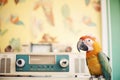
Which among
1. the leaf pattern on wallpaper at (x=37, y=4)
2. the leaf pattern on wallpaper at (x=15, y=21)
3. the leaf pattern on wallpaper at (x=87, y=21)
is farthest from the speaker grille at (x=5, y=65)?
the leaf pattern on wallpaper at (x=87, y=21)

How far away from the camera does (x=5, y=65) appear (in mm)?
1426

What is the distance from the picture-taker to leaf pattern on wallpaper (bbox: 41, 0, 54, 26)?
1.84 metres

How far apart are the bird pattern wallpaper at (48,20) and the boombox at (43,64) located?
386 millimetres

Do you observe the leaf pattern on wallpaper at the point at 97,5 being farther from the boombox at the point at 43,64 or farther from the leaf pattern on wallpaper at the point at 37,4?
the boombox at the point at 43,64

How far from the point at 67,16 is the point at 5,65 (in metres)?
0.71

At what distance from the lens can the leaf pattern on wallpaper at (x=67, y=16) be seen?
6.02ft

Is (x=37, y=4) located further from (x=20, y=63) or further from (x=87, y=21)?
(x=20, y=63)

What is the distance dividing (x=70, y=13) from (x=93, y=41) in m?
0.43

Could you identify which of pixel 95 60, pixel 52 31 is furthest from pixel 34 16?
pixel 95 60

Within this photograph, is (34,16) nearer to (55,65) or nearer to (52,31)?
(52,31)

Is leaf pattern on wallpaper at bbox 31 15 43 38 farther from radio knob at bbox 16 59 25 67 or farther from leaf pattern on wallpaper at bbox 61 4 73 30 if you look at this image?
radio knob at bbox 16 59 25 67

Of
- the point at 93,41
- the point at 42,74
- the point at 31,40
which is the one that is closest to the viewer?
the point at 42,74

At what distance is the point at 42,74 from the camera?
55.2 inches

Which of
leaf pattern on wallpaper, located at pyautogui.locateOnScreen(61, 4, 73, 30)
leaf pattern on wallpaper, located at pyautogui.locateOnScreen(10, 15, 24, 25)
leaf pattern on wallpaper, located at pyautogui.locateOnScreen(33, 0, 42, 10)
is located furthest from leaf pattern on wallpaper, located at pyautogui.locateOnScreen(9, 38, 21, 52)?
leaf pattern on wallpaper, located at pyautogui.locateOnScreen(61, 4, 73, 30)
